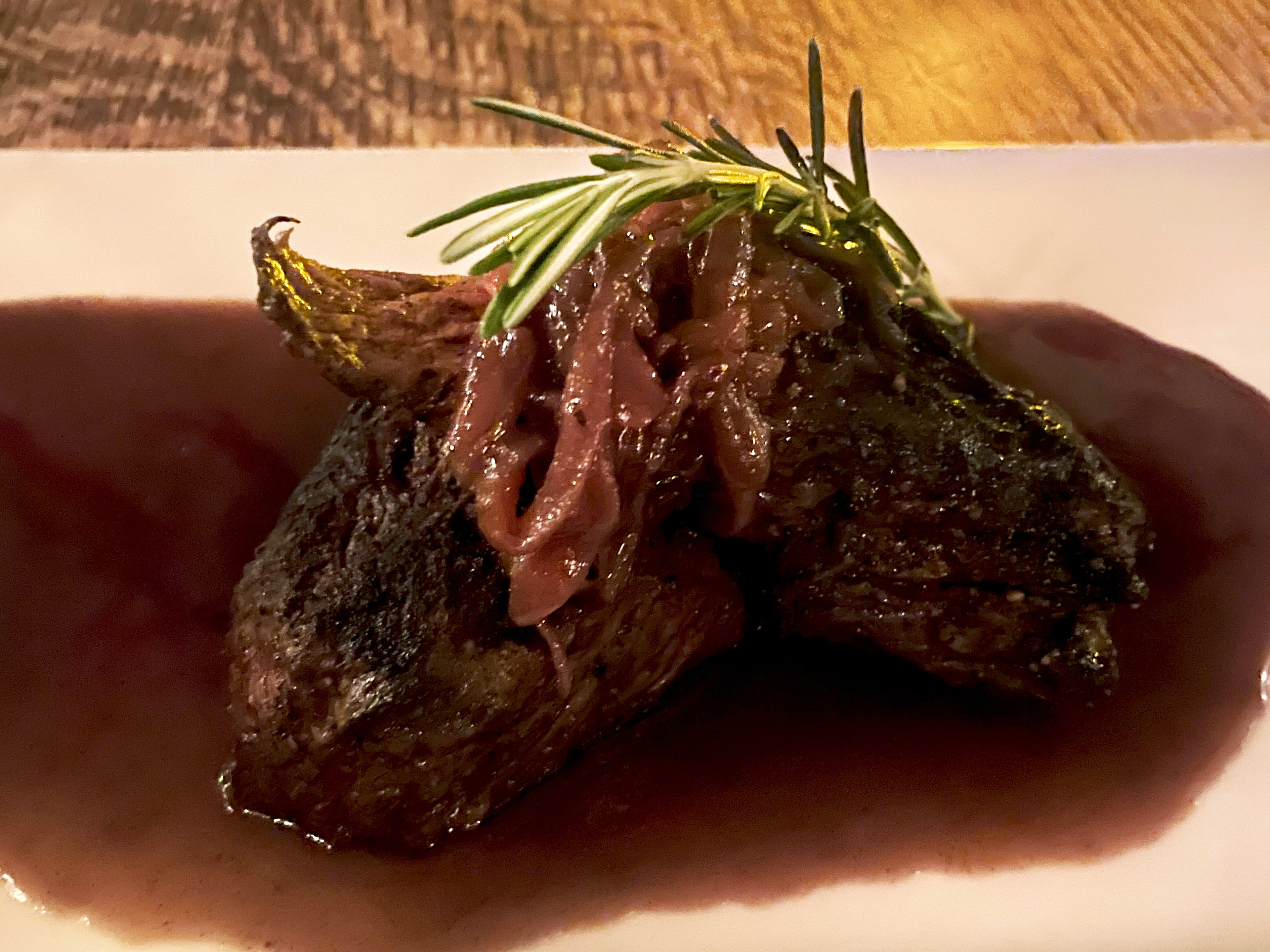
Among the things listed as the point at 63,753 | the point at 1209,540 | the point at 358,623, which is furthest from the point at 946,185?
the point at 63,753

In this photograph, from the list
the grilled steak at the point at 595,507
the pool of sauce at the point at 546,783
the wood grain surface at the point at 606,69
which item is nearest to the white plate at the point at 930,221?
the pool of sauce at the point at 546,783

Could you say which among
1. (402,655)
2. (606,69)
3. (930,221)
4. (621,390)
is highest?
(930,221)

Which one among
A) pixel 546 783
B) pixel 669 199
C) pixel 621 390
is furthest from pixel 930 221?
pixel 546 783

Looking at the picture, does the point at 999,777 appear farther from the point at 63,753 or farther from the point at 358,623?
the point at 63,753

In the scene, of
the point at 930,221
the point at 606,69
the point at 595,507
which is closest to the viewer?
the point at 595,507

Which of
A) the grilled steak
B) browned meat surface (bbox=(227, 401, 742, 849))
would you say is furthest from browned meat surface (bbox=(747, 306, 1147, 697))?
browned meat surface (bbox=(227, 401, 742, 849))

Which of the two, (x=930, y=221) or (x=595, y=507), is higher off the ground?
(x=930, y=221)

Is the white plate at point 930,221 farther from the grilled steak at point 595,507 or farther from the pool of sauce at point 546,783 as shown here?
the grilled steak at point 595,507

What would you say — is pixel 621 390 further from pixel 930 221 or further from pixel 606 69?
pixel 606 69
